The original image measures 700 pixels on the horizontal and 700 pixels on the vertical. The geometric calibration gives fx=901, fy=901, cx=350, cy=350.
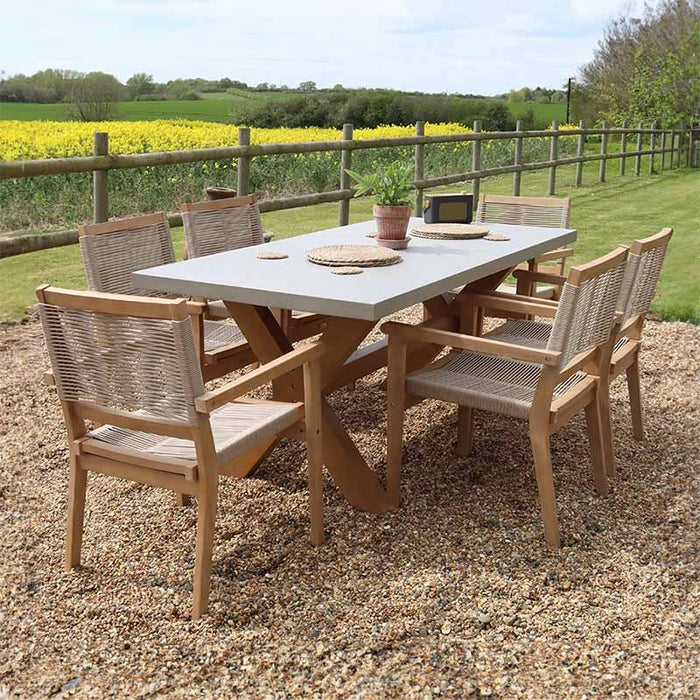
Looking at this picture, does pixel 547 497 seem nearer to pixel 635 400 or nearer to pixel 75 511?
pixel 635 400

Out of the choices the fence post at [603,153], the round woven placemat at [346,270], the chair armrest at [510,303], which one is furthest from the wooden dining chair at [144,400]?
the fence post at [603,153]

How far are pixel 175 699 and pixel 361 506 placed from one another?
116 centimetres

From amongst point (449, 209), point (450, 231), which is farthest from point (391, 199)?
point (449, 209)

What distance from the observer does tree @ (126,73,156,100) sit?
3266 centimetres

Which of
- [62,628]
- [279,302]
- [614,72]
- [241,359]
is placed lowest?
[62,628]

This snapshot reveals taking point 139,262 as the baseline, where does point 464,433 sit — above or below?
below

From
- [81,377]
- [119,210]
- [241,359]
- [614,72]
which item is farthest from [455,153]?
[614,72]

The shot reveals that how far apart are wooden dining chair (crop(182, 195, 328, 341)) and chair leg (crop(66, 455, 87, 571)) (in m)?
1.33

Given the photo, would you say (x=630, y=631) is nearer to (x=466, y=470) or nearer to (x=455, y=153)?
(x=466, y=470)

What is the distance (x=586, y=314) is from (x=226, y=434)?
1.23m

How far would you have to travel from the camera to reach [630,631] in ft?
8.15

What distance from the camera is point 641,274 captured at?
135 inches

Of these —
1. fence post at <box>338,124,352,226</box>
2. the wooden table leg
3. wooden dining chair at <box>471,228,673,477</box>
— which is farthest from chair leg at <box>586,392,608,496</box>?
fence post at <box>338,124,352,226</box>

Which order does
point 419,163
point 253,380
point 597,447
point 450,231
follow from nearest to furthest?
1. point 253,380
2. point 597,447
3. point 450,231
4. point 419,163
